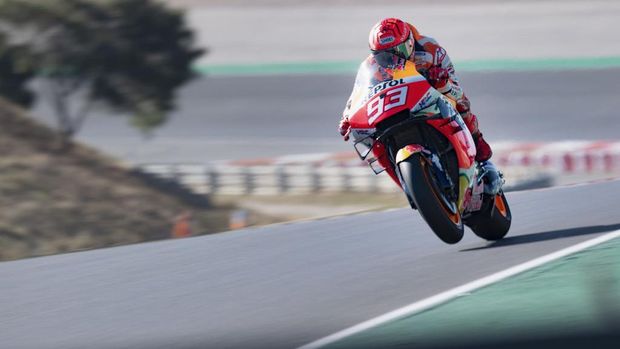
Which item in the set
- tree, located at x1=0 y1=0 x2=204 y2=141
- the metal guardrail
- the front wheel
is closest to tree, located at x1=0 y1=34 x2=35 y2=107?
tree, located at x1=0 y1=0 x2=204 y2=141

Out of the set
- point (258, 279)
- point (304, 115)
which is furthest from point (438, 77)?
point (304, 115)

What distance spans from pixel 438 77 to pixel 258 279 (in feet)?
5.27

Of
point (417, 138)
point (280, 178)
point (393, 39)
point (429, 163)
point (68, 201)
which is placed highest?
point (393, 39)

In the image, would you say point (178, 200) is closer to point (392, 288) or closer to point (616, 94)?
point (616, 94)

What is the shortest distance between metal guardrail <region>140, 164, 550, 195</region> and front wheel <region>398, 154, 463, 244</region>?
1258 centimetres

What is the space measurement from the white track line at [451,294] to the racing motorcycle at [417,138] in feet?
1.97

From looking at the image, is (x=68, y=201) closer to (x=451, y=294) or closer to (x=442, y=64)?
(x=442, y=64)

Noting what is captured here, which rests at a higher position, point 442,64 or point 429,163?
point 442,64

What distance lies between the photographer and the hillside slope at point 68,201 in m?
17.3

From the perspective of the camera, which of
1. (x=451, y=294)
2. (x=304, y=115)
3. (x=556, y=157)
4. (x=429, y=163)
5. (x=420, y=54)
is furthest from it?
(x=304, y=115)

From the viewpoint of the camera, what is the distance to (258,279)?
6.51 meters

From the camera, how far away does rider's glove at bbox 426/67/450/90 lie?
6961 mm

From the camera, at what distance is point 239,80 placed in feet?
107

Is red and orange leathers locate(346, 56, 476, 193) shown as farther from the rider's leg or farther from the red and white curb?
the red and white curb
